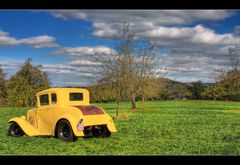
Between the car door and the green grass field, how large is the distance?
0.84 ft

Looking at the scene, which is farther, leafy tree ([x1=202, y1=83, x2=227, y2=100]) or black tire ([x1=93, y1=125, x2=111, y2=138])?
leafy tree ([x1=202, y1=83, x2=227, y2=100])

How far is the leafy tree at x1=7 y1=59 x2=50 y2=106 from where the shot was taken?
11188mm

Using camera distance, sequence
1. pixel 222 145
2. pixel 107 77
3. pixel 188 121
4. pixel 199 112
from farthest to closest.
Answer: pixel 199 112 → pixel 188 121 → pixel 107 77 → pixel 222 145

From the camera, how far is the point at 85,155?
9.78 metres

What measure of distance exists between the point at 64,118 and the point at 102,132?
1.19 meters

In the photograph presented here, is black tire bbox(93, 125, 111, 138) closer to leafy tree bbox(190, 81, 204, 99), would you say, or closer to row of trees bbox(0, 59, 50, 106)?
row of trees bbox(0, 59, 50, 106)

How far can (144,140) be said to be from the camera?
11.1 metres

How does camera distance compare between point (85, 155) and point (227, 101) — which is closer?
point (85, 155)

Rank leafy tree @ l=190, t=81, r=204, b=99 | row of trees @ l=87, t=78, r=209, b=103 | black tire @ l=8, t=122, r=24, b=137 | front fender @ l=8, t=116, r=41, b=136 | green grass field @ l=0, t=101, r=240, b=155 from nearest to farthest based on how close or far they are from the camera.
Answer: green grass field @ l=0, t=101, r=240, b=155, front fender @ l=8, t=116, r=41, b=136, black tire @ l=8, t=122, r=24, b=137, row of trees @ l=87, t=78, r=209, b=103, leafy tree @ l=190, t=81, r=204, b=99

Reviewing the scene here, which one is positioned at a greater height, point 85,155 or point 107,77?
point 107,77

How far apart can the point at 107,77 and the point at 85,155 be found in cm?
398

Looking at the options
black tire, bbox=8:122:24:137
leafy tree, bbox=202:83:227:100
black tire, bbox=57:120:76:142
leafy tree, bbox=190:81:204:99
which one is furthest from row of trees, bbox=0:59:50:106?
leafy tree, bbox=202:83:227:100
